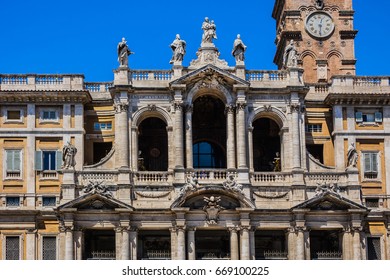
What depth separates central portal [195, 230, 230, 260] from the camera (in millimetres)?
70625

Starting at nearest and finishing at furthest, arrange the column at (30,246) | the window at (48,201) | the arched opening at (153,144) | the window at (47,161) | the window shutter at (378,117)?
the column at (30,246) < the window at (48,201) < the window at (47,161) < the window shutter at (378,117) < the arched opening at (153,144)

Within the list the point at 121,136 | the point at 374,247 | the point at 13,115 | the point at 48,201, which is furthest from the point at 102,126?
the point at 374,247

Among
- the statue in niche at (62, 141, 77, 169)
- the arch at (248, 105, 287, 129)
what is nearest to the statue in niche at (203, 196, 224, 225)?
the arch at (248, 105, 287, 129)

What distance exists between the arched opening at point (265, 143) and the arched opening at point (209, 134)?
247 centimetres

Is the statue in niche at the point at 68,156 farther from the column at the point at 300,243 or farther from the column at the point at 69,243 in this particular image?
the column at the point at 300,243

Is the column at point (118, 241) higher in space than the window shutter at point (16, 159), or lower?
lower

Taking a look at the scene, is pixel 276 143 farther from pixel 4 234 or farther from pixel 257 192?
pixel 4 234

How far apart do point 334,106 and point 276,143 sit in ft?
17.2

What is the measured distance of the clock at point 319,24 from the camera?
8594cm

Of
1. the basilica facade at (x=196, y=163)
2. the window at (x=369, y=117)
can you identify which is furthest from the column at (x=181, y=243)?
the window at (x=369, y=117)

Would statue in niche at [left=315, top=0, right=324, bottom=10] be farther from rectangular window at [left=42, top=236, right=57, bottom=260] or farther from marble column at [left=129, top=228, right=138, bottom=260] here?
rectangular window at [left=42, top=236, right=57, bottom=260]

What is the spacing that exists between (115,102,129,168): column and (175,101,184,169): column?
11.3 ft

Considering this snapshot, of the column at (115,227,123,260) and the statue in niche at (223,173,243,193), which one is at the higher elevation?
the statue in niche at (223,173,243,193)
